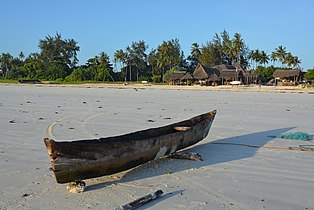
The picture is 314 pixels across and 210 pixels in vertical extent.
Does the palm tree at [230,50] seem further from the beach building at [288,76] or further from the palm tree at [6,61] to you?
the palm tree at [6,61]

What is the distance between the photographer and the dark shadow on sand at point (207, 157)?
4.77 m

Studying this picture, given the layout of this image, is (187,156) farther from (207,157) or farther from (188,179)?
(188,179)

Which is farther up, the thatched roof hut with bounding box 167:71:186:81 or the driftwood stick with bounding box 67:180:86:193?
the thatched roof hut with bounding box 167:71:186:81

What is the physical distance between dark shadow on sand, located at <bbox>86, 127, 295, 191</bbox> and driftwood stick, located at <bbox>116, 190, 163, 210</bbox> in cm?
76

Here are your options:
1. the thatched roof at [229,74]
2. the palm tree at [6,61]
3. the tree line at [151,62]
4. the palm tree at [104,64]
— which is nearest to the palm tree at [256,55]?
the tree line at [151,62]

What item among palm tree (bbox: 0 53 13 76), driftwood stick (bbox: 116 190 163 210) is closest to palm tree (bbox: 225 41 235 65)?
palm tree (bbox: 0 53 13 76)

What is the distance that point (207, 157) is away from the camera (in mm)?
5816

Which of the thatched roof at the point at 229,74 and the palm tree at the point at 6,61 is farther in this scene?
the palm tree at the point at 6,61

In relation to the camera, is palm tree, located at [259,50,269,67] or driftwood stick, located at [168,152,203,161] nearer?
driftwood stick, located at [168,152,203,161]

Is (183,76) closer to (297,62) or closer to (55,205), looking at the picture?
(297,62)

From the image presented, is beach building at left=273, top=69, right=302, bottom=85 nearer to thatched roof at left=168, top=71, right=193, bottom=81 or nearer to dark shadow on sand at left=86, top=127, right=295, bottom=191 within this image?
thatched roof at left=168, top=71, right=193, bottom=81

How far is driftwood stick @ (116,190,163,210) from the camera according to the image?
3514 mm

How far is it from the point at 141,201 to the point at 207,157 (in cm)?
242

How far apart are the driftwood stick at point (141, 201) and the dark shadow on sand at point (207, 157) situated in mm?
759
